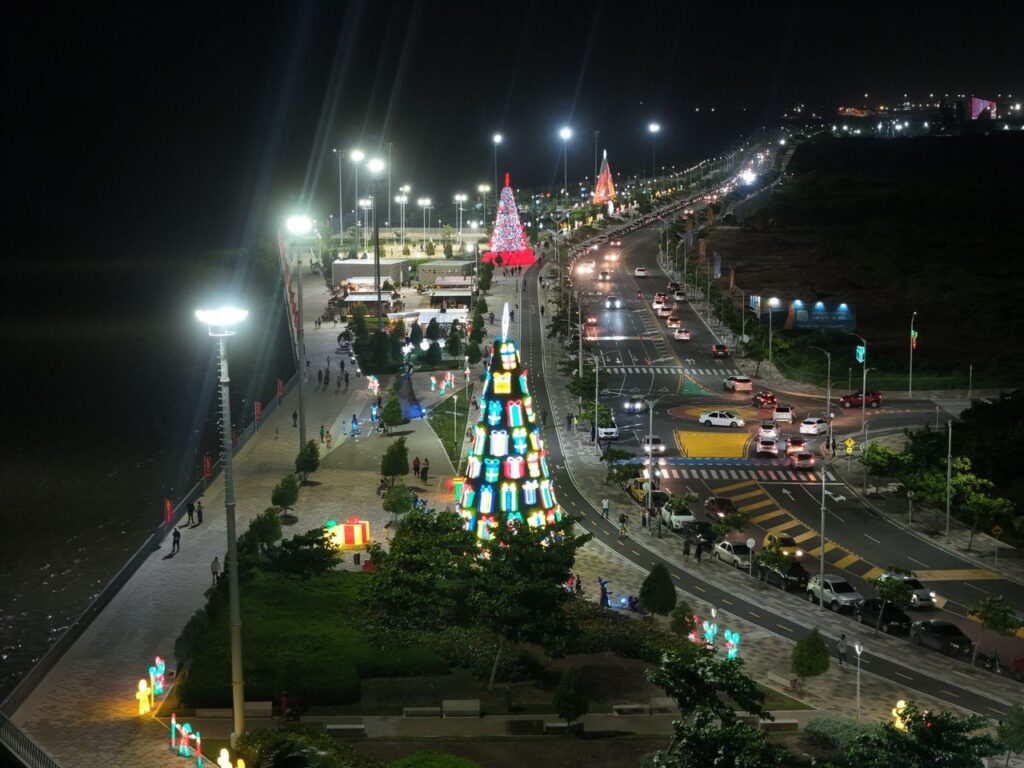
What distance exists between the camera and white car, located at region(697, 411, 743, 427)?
230 ft

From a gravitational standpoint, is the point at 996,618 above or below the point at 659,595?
below

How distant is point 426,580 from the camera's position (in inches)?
1458

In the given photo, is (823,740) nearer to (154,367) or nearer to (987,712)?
(987,712)

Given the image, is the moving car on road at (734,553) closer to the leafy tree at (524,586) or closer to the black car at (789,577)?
the black car at (789,577)

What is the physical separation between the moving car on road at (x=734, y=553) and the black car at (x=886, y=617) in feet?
18.0

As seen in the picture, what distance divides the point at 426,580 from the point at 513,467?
5.08 metres

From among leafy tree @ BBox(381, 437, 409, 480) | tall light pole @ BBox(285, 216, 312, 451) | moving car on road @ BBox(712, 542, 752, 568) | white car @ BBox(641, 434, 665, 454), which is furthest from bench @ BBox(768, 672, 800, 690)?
white car @ BBox(641, 434, 665, 454)

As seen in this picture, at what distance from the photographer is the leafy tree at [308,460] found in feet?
181

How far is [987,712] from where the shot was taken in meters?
34.2

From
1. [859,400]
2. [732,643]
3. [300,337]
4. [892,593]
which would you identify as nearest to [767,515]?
[892,593]

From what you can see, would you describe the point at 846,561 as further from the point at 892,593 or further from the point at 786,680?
the point at 786,680

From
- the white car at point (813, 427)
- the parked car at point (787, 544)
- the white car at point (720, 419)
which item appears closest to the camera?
the parked car at point (787, 544)

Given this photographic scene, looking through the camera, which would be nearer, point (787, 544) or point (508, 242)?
point (787, 544)

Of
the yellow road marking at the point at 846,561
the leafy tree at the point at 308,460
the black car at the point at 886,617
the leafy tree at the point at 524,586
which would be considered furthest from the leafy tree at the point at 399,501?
the black car at the point at 886,617
